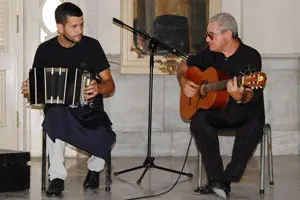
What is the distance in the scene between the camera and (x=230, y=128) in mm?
4801

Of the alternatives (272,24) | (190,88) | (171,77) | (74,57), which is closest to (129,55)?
(171,77)

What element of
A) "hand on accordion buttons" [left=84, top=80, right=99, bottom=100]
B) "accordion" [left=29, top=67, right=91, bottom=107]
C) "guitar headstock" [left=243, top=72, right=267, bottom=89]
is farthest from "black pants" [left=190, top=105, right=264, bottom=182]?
"accordion" [left=29, top=67, right=91, bottom=107]

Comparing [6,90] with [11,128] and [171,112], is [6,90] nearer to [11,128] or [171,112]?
[11,128]

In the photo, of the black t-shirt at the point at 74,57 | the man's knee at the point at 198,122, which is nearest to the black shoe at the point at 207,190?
the man's knee at the point at 198,122

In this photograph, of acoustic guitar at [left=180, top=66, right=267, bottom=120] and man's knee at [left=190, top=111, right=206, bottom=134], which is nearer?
acoustic guitar at [left=180, top=66, right=267, bottom=120]

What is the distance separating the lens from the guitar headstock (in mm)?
4152

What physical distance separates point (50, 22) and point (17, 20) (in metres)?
0.36

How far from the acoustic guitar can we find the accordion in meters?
0.83

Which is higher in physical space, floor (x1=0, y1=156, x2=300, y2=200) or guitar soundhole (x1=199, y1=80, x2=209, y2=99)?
guitar soundhole (x1=199, y1=80, x2=209, y2=99)

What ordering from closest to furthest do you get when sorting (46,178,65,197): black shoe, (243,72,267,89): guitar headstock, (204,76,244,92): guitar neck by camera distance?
(243,72,267,89): guitar headstock, (204,76,244,92): guitar neck, (46,178,65,197): black shoe

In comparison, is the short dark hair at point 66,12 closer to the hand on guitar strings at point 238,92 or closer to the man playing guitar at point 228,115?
the man playing guitar at point 228,115

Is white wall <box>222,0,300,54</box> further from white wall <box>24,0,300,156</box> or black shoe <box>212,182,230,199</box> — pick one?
black shoe <box>212,182,230,199</box>

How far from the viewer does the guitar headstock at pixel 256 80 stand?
4152 mm

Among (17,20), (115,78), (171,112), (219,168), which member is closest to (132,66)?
(115,78)
